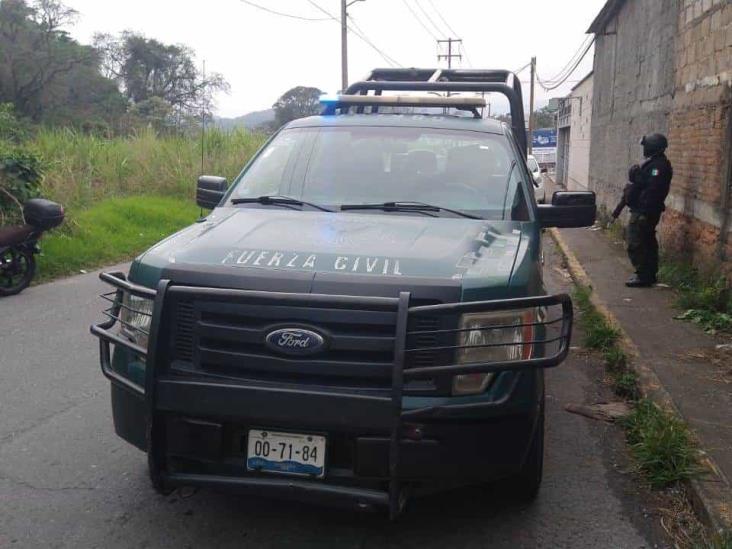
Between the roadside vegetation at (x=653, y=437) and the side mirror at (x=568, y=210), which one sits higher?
the side mirror at (x=568, y=210)

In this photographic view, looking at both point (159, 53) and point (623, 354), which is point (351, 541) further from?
point (159, 53)

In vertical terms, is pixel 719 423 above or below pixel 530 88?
below

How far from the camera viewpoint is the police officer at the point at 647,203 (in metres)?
8.98

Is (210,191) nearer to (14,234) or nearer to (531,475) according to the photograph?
(531,475)

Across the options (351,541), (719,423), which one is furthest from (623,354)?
(351,541)

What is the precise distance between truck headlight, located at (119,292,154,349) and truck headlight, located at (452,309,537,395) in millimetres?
1268

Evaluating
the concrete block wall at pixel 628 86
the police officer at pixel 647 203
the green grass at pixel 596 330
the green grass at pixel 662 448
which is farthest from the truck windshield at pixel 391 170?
the concrete block wall at pixel 628 86

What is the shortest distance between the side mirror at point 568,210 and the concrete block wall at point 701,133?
3.82 meters

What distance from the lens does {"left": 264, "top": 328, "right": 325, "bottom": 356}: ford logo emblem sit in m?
2.95

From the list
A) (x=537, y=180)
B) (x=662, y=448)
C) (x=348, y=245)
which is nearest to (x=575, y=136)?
(x=537, y=180)

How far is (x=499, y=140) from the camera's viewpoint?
15.6ft

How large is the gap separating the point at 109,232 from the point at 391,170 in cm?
918

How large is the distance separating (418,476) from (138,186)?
51.3 ft

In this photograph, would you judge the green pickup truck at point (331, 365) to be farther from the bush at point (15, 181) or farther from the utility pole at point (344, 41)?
the utility pole at point (344, 41)
